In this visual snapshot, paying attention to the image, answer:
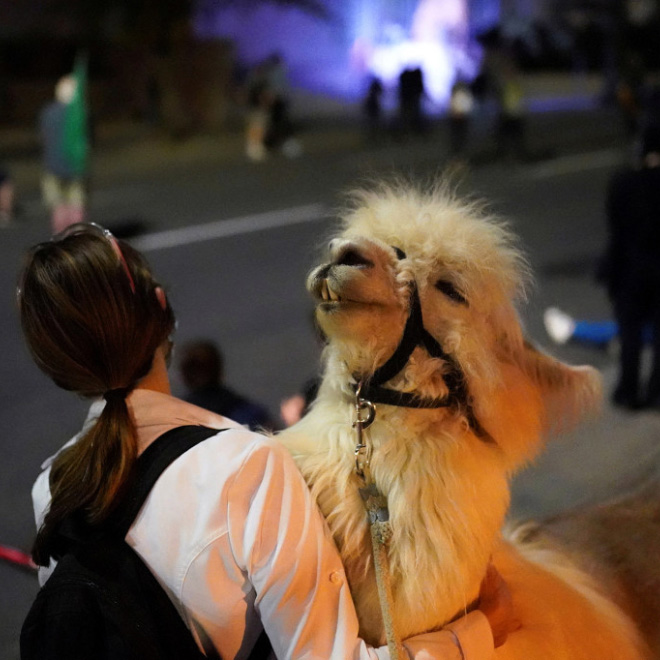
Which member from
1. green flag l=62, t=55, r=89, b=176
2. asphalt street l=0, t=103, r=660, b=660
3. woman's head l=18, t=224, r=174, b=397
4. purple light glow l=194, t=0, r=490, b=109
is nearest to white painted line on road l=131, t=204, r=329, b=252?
asphalt street l=0, t=103, r=660, b=660

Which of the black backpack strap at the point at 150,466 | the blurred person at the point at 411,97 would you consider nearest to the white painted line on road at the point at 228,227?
the blurred person at the point at 411,97

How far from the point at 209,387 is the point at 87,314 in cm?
206

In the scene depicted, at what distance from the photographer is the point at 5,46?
2072 cm

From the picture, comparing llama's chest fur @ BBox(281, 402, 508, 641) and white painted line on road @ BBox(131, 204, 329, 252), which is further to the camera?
white painted line on road @ BBox(131, 204, 329, 252)

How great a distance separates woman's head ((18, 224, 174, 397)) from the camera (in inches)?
60.1

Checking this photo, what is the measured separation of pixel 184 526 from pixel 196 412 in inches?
10.6

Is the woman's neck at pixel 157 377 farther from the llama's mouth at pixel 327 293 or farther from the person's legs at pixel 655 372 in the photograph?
the person's legs at pixel 655 372

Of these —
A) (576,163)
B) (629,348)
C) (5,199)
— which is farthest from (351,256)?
(576,163)

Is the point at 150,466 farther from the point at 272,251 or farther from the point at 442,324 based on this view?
the point at 272,251

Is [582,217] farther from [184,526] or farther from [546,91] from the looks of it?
[546,91]

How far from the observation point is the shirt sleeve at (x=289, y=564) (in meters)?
1.45

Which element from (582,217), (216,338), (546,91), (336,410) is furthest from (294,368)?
(546,91)

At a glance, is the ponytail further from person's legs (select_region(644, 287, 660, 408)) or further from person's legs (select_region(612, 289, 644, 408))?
person's legs (select_region(644, 287, 660, 408))

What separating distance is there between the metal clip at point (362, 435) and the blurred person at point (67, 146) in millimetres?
9108
